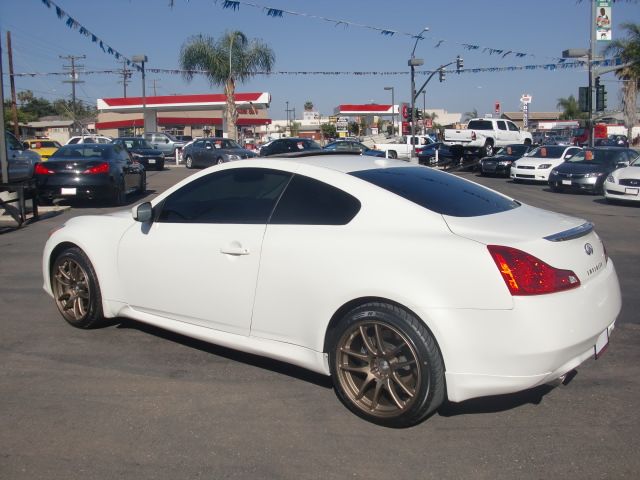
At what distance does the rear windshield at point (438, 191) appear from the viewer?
412cm

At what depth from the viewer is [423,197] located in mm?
4168

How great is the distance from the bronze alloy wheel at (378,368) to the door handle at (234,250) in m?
0.92

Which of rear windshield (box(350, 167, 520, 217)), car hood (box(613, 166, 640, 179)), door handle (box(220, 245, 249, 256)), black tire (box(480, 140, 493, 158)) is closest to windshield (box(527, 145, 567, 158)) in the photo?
car hood (box(613, 166, 640, 179))

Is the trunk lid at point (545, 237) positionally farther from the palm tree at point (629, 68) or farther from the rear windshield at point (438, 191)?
the palm tree at point (629, 68)

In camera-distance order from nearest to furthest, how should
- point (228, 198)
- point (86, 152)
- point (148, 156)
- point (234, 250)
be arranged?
point (234, 250) → point (228, 198) → point (86, 152) → point (148, 156)

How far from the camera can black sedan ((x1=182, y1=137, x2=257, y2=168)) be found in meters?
30.2

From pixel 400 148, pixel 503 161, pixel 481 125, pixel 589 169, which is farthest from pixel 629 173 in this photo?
pixel 400 148

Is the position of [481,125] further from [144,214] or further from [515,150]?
[144,214]

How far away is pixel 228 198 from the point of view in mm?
4746

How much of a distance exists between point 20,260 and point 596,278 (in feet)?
25.3

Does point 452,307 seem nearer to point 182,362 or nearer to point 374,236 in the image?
point 374,236

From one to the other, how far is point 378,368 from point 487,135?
32949mm

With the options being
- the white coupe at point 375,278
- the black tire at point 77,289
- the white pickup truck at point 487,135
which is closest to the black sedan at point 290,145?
the white pickup truck at point 487,135

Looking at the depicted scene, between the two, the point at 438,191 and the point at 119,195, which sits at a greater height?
the point at 438,191
